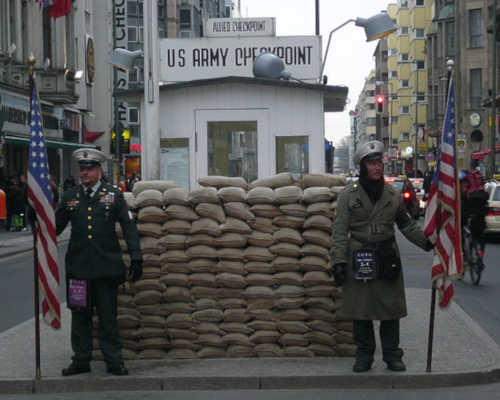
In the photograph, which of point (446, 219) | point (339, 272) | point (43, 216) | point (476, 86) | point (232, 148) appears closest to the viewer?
point (339, 272)

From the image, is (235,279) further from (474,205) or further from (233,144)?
(474,205)

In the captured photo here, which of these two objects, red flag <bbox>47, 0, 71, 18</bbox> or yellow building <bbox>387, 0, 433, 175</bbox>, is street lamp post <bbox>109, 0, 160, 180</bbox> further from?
yellow building <bbox>387, 0, 433, 175</bbox>

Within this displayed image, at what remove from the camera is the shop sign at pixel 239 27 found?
468 inches

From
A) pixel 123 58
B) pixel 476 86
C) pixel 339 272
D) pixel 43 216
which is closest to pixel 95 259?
pixel 43 216

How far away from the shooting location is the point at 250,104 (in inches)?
454

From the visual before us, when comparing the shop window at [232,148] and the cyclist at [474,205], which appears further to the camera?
the cyclist at [474,205]

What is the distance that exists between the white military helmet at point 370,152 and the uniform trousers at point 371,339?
4.26ft

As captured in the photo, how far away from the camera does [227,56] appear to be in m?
12.1

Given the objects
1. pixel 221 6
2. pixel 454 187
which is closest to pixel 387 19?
pixel 454 187

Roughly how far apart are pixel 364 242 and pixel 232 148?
13.2 ft

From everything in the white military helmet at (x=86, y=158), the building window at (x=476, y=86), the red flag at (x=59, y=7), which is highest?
the red flag at (x=59, y=7)

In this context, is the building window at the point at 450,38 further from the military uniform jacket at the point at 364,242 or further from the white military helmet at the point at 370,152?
the military uniform jacket at the point at 364,242

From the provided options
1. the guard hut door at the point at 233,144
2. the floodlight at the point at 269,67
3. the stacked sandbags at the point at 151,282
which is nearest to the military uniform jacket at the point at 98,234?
the stacked sandbags at the point at 151,282

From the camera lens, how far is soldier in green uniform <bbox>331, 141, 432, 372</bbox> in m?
7.78
